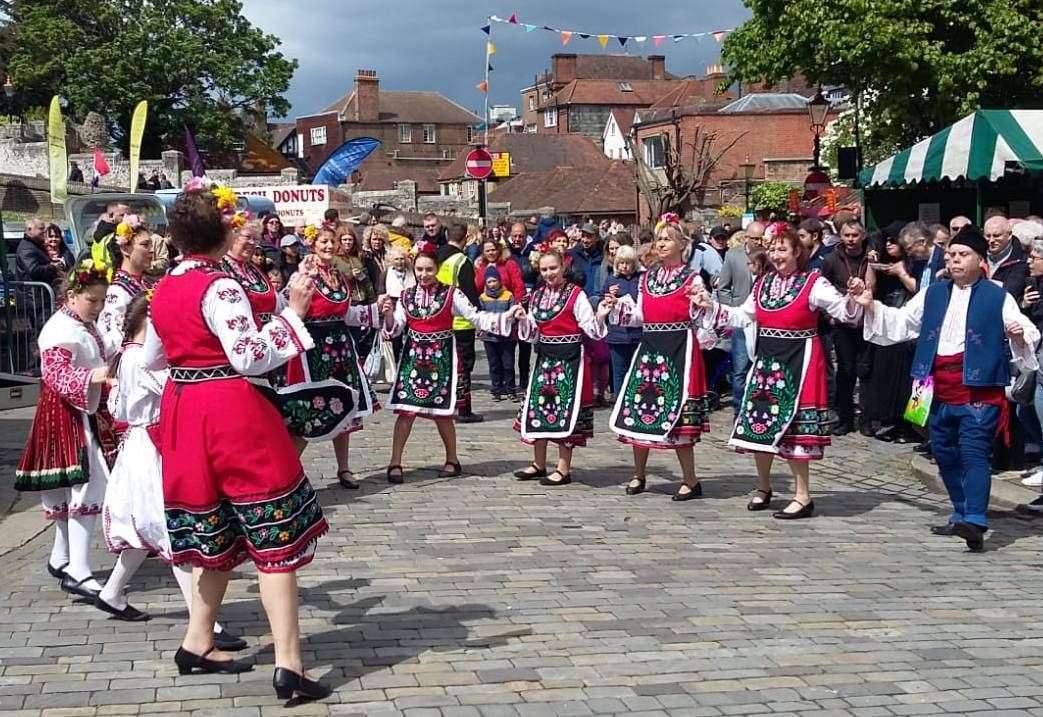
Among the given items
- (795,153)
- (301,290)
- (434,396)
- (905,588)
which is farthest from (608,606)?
(795,153)

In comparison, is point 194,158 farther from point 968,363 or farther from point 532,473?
point 968,363

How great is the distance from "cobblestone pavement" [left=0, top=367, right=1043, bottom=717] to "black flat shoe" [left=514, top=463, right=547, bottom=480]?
1.84 ft

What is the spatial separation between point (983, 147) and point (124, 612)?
11.3 metres

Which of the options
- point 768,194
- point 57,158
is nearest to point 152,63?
point 768,194

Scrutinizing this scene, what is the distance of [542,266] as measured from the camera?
970 cm

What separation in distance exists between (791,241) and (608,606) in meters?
3.24

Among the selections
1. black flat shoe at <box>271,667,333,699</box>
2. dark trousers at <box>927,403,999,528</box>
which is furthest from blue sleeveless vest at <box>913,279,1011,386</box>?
black flat shoe at <box>271,667,333,699</box>

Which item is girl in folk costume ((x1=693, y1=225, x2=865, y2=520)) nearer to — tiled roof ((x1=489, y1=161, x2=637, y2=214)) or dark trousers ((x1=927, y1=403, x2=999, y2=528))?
dark trousers ((x1=927, y1=403, x2=999, y2=528))

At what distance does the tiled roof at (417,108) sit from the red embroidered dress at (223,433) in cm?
8768

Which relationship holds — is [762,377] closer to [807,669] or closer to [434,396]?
[434,396]

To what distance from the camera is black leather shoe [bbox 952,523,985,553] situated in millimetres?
7746

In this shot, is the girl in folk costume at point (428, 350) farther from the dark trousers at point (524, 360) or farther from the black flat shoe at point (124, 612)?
the dark trousers at point (524, 360)

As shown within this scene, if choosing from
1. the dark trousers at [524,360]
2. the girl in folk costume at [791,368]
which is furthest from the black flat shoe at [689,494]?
the dark trousers at [524,360]

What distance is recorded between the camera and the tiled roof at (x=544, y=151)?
73.1m
